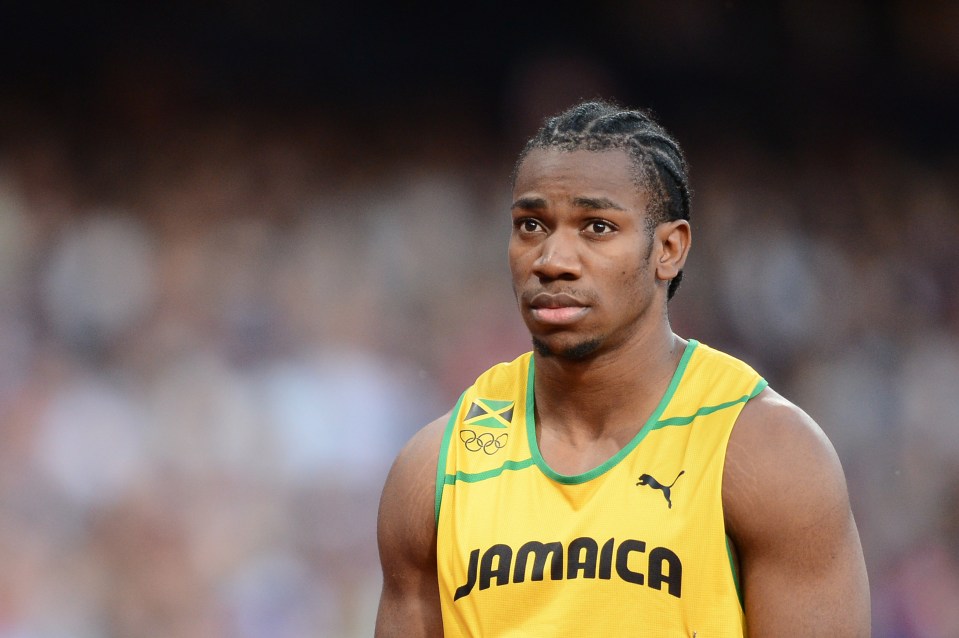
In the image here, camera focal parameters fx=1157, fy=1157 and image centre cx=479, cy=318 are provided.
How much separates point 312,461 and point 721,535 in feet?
10.1

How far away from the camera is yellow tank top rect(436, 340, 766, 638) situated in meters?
2.13

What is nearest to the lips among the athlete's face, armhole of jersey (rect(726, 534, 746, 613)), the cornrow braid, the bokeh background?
the athlete's face

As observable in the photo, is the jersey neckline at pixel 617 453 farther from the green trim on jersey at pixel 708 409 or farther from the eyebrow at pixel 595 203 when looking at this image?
the eyebrow at pixel 595 203

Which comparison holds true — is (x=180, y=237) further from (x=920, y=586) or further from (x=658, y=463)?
(x=920, y=586)

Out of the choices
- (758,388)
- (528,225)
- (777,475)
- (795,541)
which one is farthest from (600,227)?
(795,541)

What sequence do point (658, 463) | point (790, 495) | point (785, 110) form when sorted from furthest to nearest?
point (785, 110), point (658, 463), point (790, 495)

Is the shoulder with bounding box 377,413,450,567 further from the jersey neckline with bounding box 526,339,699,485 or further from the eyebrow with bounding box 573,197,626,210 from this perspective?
the eyebrow with bounding box 573,197,626,210

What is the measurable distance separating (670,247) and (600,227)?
0.19 metres

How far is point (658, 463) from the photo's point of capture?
2.24m

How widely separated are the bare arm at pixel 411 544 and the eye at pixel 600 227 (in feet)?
1.90

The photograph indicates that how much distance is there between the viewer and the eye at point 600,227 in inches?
89.2

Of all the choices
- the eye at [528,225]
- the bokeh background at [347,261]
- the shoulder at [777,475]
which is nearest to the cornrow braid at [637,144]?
the eye at [528,225]

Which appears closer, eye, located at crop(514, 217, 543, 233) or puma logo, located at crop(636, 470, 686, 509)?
puma logo, located at crop(636, 470, 686, 509)

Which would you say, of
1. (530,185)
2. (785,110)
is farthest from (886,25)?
(530,185)
